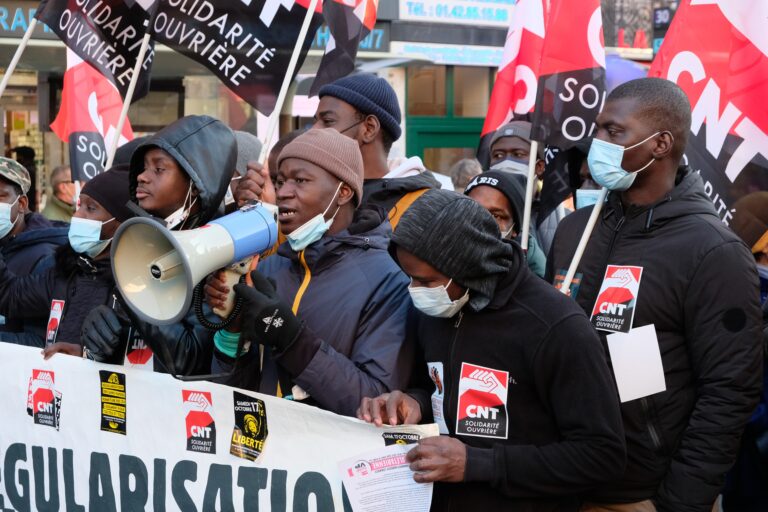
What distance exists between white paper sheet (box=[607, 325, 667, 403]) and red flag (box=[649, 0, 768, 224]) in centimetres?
92

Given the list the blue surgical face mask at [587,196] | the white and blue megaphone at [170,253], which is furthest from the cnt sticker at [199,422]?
the blue surgical face mask at [587,196]

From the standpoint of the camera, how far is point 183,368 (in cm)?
320

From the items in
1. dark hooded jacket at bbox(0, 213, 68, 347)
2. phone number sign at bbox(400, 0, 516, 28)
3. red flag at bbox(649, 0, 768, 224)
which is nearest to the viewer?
red flag at bbox(649, 0, 768, 224)

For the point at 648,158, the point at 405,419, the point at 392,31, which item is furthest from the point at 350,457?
the point at 392,31

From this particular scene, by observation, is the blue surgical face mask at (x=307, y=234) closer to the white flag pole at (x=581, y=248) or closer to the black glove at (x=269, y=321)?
the black glove at (x=269, y=321)

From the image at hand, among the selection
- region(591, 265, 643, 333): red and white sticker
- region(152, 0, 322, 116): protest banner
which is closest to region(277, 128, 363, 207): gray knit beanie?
region(591, 265, 643, 333): red and white sticker

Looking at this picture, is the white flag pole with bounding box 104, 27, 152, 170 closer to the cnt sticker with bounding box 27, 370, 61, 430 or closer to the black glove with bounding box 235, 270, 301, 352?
the cnt sticker with bounding box 27, 370, 61, 430

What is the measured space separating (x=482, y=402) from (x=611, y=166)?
0.98m

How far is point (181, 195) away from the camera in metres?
3.21

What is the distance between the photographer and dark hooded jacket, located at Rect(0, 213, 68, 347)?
4.32 meters

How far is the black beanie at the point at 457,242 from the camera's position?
265cm

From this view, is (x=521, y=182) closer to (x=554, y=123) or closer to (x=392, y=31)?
(x=554, y=123)

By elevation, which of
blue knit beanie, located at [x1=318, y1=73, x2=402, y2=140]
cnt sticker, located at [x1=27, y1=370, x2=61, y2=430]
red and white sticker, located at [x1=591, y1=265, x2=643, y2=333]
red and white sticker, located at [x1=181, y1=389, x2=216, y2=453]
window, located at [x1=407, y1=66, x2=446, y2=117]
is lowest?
window, located at [x1=407, y1=66, x2=446, y2=117]

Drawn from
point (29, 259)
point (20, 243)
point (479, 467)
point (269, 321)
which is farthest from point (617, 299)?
point (20, 243)
